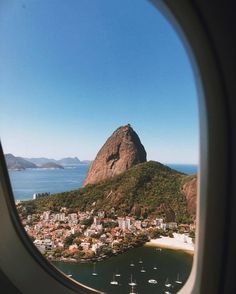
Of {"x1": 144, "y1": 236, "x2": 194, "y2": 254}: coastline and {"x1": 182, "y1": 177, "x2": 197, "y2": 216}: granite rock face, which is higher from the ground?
{"x1": 182, "y1": 177, "x2": 197, "y2": 216}: granite rock face

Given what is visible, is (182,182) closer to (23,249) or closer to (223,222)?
(23,249)

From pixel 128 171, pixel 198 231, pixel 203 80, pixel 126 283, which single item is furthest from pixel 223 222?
pixel 128 171

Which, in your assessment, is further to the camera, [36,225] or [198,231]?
[36,225]

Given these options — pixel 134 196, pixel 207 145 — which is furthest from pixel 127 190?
pixel 207 145

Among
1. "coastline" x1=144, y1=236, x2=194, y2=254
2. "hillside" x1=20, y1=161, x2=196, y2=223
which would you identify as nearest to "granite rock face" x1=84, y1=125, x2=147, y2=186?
"hillside" x1=20, y1=161, x2=196, y2=223

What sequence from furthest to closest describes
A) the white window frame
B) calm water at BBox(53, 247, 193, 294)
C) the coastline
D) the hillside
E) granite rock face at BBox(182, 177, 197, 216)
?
the hillside < the coastline < calm water at BBox(53, 247, 193, 294) < granite rock face at BBox(182, 177, 197, 216) < the white window frame

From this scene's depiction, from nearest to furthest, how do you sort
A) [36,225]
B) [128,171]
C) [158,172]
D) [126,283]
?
[36,225], [126,283], [158,172], [128,171]

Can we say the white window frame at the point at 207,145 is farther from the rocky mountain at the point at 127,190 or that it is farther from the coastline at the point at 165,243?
the coastline at the point at 165,243

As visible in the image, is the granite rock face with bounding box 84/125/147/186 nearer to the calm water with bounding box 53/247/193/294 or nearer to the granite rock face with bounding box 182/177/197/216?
the calm water with bounding box 53/247/193/294
